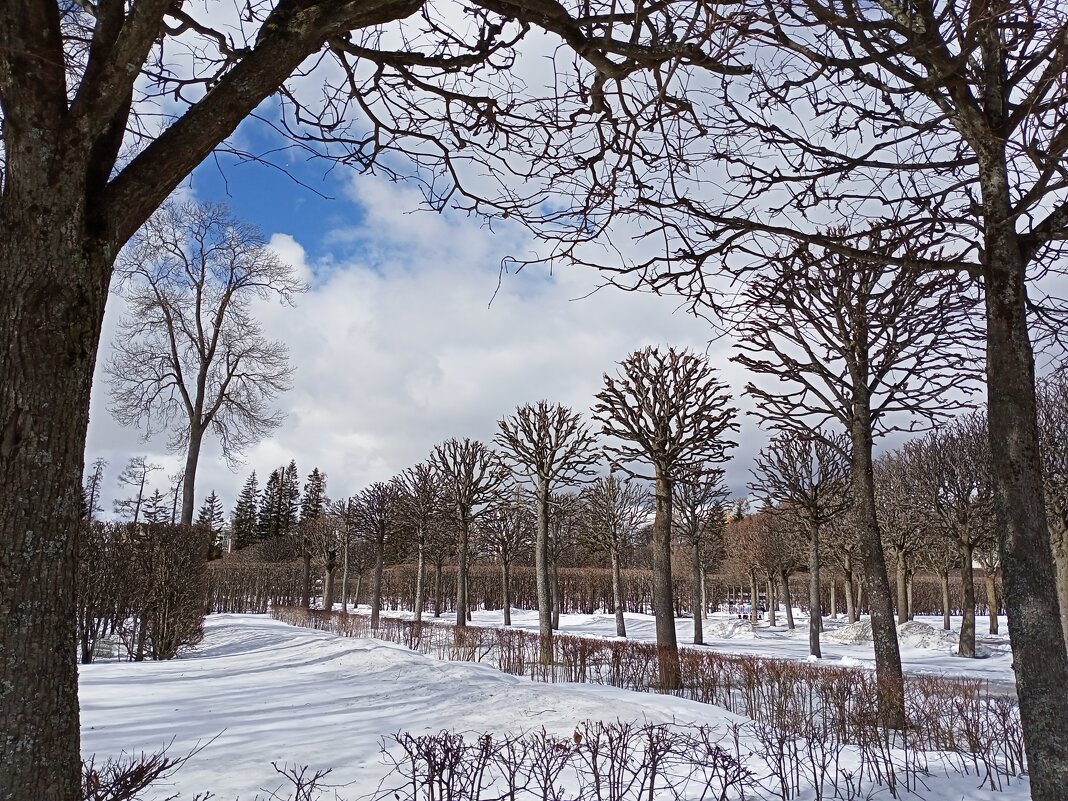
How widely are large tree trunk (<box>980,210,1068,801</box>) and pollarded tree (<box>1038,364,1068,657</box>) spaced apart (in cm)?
1117

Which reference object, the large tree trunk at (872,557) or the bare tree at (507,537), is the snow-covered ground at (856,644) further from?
the large tree trunk at (872,557)

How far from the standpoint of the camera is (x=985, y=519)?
63.8 feet

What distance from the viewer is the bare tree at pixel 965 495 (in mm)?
18656

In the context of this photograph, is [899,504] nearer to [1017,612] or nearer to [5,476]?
[1017,612]

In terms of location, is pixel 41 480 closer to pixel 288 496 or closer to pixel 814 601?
pixel 814 601

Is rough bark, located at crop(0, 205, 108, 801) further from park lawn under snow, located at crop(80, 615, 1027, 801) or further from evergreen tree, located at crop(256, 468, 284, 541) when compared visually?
evergreen tree, located at crop(256, 468, 284, 541)

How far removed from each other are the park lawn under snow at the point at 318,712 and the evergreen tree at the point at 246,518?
197ft

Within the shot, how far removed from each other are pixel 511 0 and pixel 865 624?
2497 centimetres

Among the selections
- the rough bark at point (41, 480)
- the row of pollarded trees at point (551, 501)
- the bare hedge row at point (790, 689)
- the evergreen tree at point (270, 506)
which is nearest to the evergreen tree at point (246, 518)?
the evergreen tree at point (270, 506)

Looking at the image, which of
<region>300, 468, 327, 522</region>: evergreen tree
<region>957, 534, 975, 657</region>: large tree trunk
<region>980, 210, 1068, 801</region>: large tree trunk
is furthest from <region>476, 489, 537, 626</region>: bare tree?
<region>300, 468, 327, 522</region>: evergreen tree

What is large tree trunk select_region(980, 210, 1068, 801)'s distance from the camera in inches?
124

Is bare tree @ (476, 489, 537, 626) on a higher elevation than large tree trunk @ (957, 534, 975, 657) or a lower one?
higher

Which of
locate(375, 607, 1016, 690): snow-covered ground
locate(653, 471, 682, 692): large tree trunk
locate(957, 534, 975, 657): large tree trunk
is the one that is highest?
locate(653, 471, 682, 692): large tree trunk

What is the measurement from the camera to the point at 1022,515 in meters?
3.29
